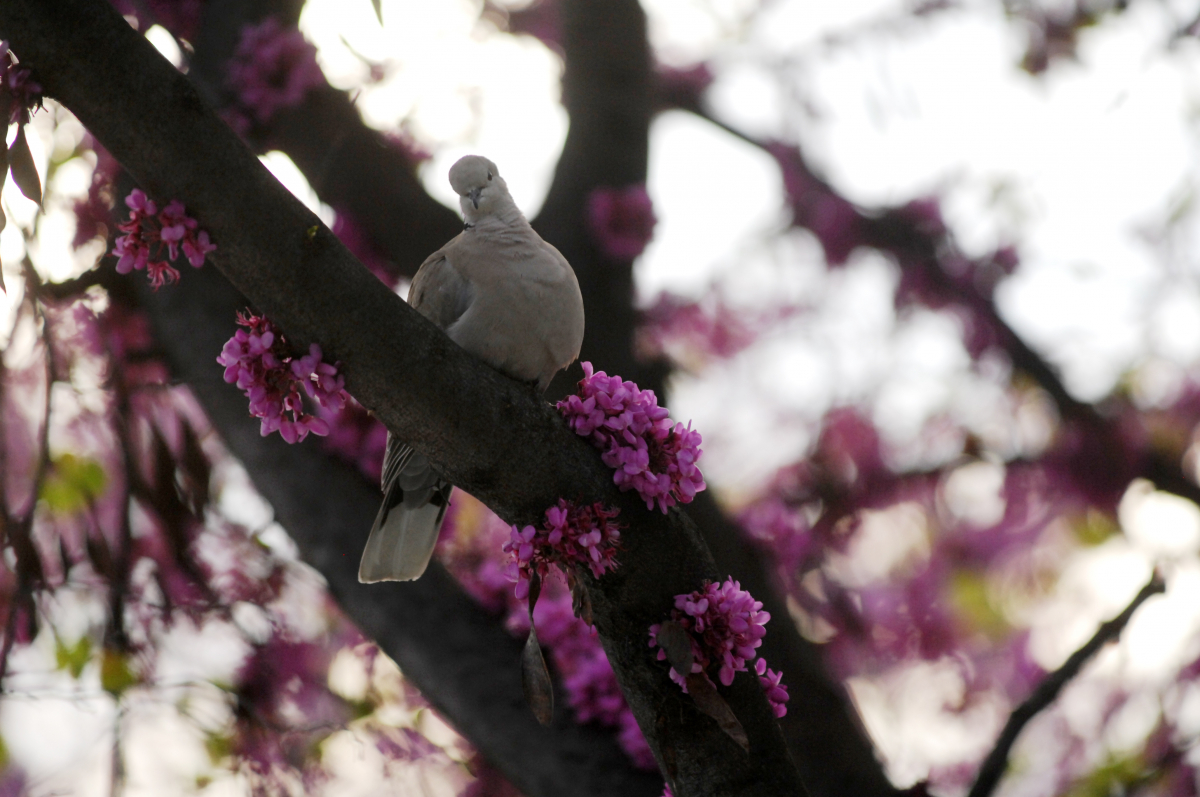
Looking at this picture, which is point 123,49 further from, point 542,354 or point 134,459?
point 134,459

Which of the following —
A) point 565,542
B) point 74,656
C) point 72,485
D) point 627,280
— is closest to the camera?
point 565,542

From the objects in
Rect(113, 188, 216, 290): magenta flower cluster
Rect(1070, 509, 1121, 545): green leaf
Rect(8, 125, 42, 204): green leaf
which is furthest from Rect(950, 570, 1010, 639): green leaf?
Rect(8, 125, 42, 204): green leaf

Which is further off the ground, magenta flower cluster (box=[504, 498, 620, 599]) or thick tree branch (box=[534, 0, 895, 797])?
thick tree branch (box=[534, 0, 895, 797])

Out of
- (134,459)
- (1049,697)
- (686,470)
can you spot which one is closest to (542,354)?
(686,470)

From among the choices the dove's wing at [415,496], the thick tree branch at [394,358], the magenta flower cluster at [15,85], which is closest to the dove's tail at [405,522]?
the dove's wing at [415,496]

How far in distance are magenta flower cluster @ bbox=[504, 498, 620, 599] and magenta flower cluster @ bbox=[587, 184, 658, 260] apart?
4.59 feet

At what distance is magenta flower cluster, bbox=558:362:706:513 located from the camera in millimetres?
1424

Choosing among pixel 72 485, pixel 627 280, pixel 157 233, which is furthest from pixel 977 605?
pixel 157 233

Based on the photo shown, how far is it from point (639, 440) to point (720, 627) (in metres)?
0.32

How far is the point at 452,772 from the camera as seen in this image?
3.10 meters

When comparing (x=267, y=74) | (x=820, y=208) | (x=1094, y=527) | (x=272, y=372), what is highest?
(x=820, y=208)

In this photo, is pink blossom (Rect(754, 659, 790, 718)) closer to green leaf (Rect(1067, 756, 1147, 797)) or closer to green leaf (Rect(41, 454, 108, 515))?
green leaf (Rect(1067, 756, 1147, 797))

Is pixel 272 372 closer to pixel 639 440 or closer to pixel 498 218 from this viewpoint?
pixel 639 440

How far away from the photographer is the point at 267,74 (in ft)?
8.13
